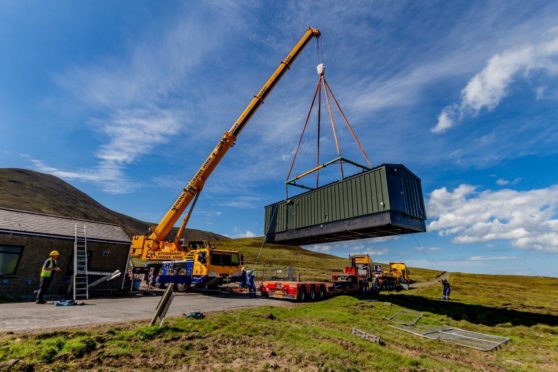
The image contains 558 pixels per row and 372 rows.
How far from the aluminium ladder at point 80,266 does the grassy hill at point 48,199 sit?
6088cm

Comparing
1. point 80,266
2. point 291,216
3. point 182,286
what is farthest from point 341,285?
point 80,266

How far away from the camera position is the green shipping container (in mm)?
14961

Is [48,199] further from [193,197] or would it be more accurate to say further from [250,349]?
[250,349]

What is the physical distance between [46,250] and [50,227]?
1630mm

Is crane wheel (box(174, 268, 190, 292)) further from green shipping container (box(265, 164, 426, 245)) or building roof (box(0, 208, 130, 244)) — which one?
green shipping container (box(265, 164, 426, 245))

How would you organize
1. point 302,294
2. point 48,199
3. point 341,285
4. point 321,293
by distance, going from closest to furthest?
point 302,294
point 321,293
point 341,285
point 48,199

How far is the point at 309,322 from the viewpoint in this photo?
10.5 meters

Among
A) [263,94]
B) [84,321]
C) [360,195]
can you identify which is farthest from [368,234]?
[84,321]

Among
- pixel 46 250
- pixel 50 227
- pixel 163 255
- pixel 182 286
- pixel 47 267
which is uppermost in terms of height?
pixel 50 227

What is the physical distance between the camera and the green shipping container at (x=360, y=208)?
15.0 metres

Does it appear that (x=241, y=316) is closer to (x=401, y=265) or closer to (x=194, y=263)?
(x=194, y=263)

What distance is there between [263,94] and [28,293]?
18.5 meters

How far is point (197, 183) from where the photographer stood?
73.5ft

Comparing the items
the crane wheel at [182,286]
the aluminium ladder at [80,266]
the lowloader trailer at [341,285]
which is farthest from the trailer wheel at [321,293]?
the aluminium ladder at [80,266]
